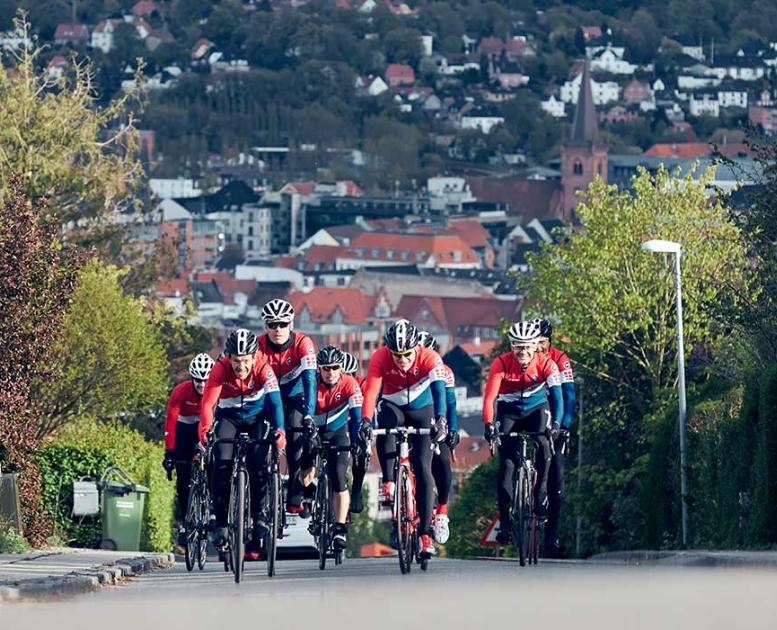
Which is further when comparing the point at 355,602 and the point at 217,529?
the point at 217,529

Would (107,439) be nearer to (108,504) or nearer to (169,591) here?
(108,504)

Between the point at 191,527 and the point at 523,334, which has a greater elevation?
the point at 523,334

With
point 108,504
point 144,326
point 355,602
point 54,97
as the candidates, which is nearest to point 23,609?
point 355,602

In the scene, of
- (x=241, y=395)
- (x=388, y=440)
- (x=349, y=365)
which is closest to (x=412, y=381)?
(x=388, y=440)

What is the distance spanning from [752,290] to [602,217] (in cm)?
1387

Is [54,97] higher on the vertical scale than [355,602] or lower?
higher

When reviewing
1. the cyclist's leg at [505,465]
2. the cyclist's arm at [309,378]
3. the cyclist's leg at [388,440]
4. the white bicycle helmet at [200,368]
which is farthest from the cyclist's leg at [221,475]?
the cyclist's leg at [505,465]

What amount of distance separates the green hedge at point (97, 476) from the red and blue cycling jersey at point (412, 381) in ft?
38.8

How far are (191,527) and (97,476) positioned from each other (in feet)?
39.2

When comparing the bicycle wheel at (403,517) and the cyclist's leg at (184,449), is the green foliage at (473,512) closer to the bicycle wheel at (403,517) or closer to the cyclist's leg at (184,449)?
the cyclist's leg at (184,449)

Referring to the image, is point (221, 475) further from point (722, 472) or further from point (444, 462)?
point (722, 472)

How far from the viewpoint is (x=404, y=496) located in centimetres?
1822

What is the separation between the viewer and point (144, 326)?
50656 mm

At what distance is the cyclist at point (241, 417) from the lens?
1794 cm
